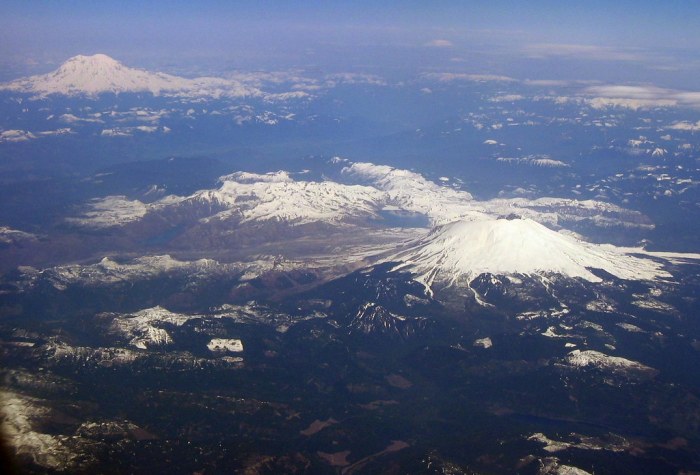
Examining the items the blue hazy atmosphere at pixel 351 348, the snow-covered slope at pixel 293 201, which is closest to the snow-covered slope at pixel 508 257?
the blue hazy atmosphere at pixel 351 348

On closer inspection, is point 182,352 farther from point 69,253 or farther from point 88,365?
point 69,253

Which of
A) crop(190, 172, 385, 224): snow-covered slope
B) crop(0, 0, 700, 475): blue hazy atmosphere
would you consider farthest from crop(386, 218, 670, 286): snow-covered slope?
crop(190, 172, 385, 224): snow-covered slope

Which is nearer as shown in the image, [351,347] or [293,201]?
[351,347]

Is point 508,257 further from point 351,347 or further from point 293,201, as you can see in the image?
point 293,201

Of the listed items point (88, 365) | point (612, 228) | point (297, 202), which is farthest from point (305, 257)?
point (612, 228)

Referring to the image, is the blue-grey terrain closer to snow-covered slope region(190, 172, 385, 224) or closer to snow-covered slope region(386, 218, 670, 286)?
snow-covered slope region(386, 218, 670, 286)

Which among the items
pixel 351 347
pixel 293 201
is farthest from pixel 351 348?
pixel 293 201

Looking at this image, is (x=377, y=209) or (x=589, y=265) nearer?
(x=589, y=265)

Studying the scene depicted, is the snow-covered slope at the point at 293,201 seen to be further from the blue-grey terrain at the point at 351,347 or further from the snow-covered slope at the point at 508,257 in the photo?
the snow-covered slope at the point at 508,257
